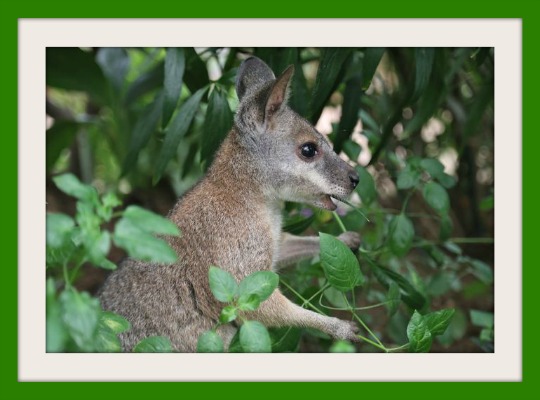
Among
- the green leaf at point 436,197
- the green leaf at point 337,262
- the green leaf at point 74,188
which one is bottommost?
the green leaf at point 337,262

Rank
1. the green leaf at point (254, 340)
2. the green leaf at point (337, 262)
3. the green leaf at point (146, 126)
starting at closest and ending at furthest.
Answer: the green leaf at point (254, 340), the green leaf at point (337, 262), the green leaf at point (146, 126)

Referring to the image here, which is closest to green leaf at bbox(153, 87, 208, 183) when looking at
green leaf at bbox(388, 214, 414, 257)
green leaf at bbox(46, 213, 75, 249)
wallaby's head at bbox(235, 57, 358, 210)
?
wallaby's head at bbox(235, 57, 358, 210)

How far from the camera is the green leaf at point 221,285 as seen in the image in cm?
302

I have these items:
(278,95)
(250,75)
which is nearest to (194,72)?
(250,75)

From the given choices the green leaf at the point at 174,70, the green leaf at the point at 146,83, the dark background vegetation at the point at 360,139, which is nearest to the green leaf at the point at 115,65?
the dark background vegetation at the point at 360,139

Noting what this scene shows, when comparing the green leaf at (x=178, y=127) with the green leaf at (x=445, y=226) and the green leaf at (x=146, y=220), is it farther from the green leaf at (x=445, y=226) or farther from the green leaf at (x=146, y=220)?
the green leaf at (x=146, y=220)

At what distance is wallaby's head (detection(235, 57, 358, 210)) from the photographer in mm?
4223

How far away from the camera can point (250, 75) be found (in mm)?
4402

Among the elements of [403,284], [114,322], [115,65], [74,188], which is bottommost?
[114,322]

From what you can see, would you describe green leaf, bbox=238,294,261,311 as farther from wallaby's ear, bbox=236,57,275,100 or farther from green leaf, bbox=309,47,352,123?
green leaf, bbox=309,47,352,123

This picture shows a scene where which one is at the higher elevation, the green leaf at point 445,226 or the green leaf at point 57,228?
the green leaf at point 445,226

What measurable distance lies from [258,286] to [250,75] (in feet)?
5.61

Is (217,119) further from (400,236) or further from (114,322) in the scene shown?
(114,322)
